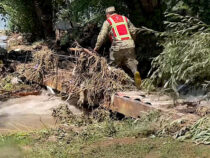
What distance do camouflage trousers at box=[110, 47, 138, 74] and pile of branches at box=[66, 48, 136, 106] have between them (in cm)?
43

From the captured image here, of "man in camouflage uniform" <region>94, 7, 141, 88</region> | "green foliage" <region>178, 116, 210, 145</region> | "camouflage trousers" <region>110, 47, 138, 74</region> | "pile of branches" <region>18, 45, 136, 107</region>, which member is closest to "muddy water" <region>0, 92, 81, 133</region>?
"pile of branches" <region>18, 45, 136, 107</region>

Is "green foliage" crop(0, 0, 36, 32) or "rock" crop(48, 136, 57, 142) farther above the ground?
"green foliage" crop(0, 0, 36, 32)

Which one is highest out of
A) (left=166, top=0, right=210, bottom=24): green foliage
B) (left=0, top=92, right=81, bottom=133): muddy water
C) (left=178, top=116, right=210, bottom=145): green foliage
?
(left=166, top=0, right=210, bottom=24): green foliage

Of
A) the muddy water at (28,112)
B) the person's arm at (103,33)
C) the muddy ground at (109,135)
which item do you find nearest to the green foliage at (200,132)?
the muddy ground at (109,135)

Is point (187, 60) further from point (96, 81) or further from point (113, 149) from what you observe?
point (96, 81)

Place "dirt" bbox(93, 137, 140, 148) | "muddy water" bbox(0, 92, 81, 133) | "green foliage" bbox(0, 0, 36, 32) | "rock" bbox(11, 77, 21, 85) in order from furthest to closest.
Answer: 1. "green foliage" bbox(0, 0, 36, 32)
2. "rock" bbox(11, 77, 21, 85)
3. "muddy water" bbox(0, 92, 81, 133)
4. "dirt" bbox(93, 137, 140, 148)

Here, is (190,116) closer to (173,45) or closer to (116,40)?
(173,45)

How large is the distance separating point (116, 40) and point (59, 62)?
8.27 ft

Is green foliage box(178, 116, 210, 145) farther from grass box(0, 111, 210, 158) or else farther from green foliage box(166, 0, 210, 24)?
green foliage box(166, 0, 210, 24)

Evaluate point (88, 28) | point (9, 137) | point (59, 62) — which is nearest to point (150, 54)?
point (59, 62)

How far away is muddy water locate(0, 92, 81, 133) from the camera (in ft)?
31.2

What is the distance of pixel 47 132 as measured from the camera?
25.0ft

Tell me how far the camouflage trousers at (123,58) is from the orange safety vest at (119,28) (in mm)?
292

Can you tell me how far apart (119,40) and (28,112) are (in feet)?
10.6
